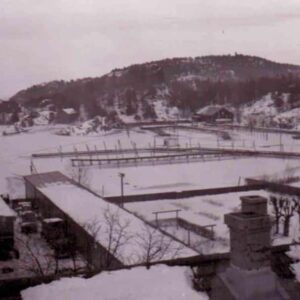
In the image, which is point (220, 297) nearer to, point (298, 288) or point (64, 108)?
point (298, 288)

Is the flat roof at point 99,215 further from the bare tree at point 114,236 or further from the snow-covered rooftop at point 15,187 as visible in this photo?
the snow-covered rooftop at point 15,187

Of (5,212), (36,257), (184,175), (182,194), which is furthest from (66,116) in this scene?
(36,257)

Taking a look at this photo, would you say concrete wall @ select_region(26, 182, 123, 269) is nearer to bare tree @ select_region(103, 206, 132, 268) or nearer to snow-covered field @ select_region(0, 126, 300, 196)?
bare tree @ select_region(103, 206, 132, 268)

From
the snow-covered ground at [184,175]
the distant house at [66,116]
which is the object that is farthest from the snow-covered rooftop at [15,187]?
the distant house at [66,116]

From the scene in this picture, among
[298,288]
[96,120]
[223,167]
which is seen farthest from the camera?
[96,120]

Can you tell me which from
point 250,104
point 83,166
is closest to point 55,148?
point 83,166

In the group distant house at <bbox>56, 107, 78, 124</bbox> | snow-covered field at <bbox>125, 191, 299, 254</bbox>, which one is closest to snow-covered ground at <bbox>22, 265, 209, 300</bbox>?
snow-covered field at <bbox>125, 191, 299, 254</bbox>
